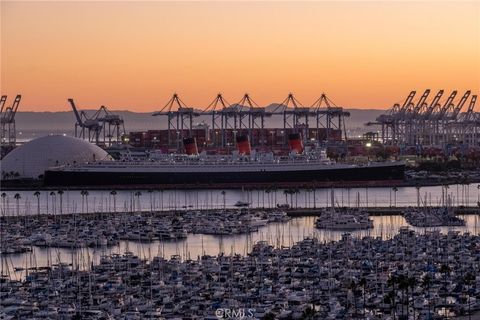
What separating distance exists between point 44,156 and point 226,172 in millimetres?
8298

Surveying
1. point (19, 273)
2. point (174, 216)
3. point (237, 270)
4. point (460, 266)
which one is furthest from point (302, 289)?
point (174, 216)

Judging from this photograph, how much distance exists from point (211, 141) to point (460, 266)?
147 feet

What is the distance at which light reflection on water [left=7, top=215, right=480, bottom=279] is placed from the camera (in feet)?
66.0

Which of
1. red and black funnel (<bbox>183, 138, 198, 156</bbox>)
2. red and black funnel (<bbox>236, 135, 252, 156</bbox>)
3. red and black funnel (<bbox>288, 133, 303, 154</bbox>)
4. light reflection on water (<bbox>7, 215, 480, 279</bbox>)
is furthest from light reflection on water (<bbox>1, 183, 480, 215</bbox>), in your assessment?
red and black funnel (<bbox>288, 133, 303, 154</bbox>)

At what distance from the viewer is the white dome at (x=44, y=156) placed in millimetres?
46219

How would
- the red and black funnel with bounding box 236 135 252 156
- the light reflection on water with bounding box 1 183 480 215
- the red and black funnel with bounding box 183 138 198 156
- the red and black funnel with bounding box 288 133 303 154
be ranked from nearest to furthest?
1. the light reflection on water with bounding box 1 183 480 215
2. the red and black funnel with bounding box 236 135 252 156
3. the red and black funnel with bounding box 183 138 198 156
4. the red and black funnel with bounding box 288 133 303 154

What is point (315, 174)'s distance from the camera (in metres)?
43.5

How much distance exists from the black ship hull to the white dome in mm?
3305

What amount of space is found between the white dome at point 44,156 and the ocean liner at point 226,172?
2588mm

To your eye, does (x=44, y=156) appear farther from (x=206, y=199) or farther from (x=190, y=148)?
(x=206, y=199)

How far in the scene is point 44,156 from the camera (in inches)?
1838

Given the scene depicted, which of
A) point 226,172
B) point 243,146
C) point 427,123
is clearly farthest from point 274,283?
point 427,123

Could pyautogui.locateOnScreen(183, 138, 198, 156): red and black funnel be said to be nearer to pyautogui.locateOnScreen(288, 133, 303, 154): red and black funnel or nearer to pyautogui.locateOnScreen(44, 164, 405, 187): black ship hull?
pyautogui.locateOnScreen(44, 164, 405, 187): black ship hull

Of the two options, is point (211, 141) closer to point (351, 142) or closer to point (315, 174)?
point (351, 142)
